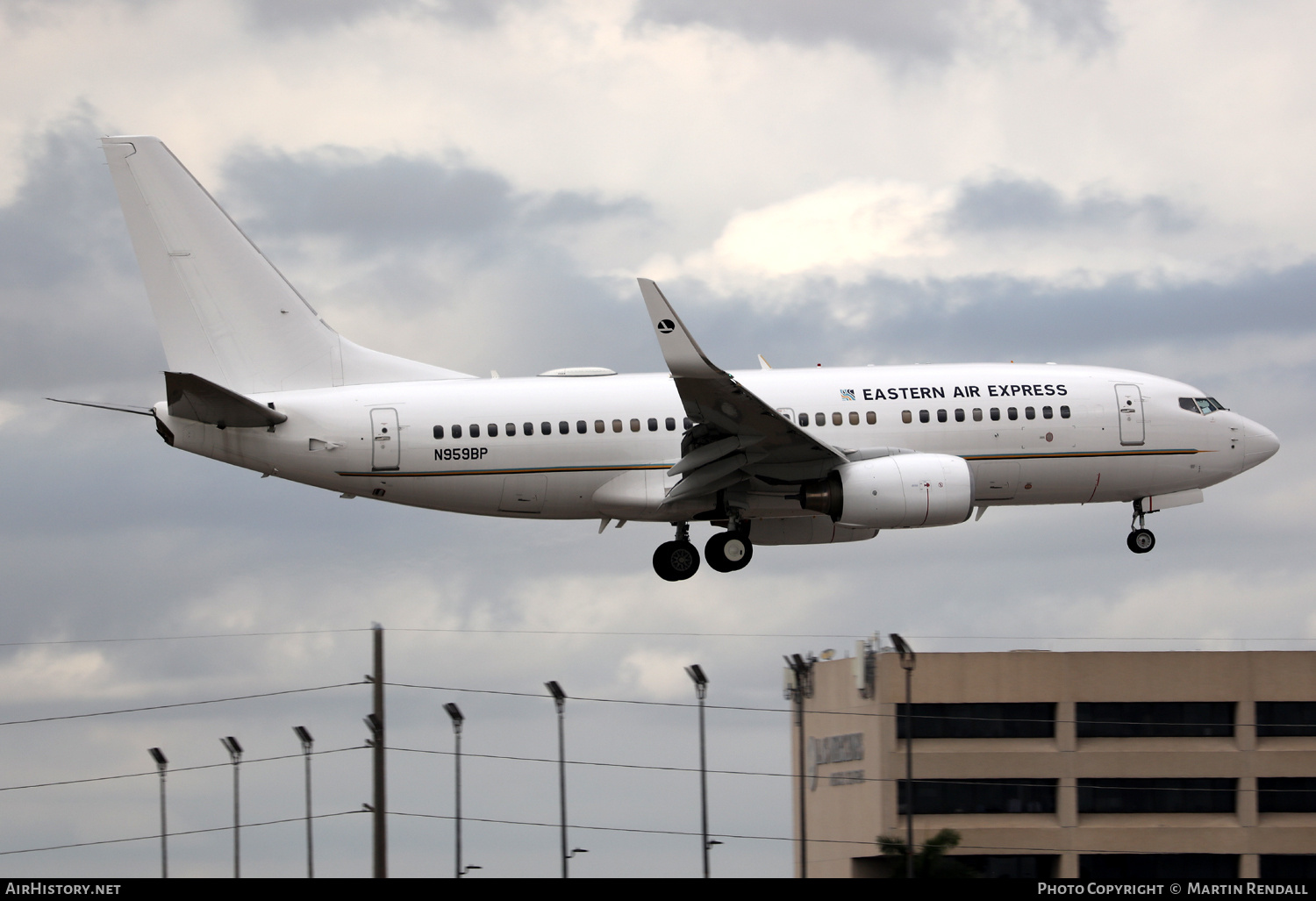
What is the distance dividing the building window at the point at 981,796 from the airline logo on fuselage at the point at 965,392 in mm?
32485

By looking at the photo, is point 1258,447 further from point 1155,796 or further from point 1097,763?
point 1155,796

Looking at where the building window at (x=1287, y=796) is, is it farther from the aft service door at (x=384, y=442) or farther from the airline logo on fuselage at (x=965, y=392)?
the aft service door at (x=384, y=442)

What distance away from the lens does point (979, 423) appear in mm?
47969

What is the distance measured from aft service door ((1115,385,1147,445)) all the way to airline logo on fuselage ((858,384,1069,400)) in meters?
1.74

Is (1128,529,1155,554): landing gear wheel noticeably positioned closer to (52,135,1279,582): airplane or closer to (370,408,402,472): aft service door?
(52,135,1279,582): airplane

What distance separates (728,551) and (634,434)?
4.80 m

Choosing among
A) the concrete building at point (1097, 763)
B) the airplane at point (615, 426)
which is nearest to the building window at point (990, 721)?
the concrete building at point (1097, 763)

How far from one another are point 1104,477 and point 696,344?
1461 cm

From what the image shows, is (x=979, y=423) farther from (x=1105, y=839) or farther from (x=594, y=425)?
(x=1105, y=839)

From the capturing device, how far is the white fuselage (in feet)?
152

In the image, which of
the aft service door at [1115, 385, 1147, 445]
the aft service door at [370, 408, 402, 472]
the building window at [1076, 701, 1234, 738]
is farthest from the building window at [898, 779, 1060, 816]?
the aft service door at [370, 408, 402, 472]

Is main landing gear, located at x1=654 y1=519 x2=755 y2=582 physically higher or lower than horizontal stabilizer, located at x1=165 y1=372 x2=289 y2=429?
lower

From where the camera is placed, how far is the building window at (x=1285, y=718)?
77375 mm

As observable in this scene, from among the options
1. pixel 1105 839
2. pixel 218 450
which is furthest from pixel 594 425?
pixel 1105 839
